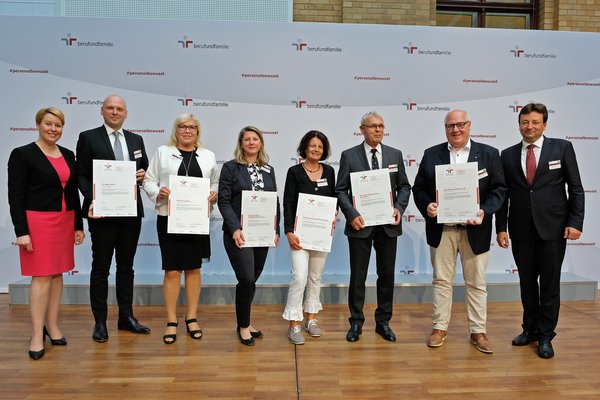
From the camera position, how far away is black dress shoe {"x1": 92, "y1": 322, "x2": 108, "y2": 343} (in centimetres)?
330

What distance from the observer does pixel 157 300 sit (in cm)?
440

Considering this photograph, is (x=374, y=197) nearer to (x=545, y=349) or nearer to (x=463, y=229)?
(x=463, y=229)

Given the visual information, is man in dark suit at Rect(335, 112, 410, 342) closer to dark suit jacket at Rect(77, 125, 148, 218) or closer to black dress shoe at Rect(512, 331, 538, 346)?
black dress shoe at Rect(512, 331, 538, 346)

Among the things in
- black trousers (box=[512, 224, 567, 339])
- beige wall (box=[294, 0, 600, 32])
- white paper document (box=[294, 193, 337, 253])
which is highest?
beige wall (box=[294, 0, 600, 32])

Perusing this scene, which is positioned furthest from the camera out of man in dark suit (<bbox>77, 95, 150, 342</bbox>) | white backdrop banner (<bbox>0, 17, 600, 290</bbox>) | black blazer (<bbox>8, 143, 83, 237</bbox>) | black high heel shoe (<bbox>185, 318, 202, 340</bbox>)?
white backdrop banner (<bbox>0, 17, 600, 290</bbox>)

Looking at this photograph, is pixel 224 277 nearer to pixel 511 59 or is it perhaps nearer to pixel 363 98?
pixel 363 98

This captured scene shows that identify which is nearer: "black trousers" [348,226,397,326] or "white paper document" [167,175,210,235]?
"white paper document" [167,175,210,235]

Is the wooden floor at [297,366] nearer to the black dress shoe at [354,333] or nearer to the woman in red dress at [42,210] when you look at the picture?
the black dress shoe at [354,333]

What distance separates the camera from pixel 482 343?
311cm

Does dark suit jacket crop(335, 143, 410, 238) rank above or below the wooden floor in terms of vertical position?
above

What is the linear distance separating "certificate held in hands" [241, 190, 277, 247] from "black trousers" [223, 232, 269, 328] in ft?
0.28

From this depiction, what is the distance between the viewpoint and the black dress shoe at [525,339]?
128 inches

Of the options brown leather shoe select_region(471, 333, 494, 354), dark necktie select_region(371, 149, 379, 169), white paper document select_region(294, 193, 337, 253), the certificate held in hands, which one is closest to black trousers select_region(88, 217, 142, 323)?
the certificate held in hands

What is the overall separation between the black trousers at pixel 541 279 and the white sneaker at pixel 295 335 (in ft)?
5.34
